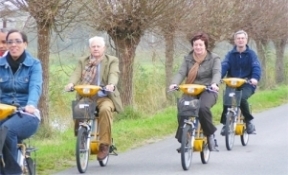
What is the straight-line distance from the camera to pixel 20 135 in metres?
8.20

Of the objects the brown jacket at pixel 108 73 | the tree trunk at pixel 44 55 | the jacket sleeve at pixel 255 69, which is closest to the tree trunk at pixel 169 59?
the tree trunk at pixel 44 55

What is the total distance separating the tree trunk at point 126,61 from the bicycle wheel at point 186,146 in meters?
Answer: 6.69

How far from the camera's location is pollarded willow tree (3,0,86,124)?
1322cm

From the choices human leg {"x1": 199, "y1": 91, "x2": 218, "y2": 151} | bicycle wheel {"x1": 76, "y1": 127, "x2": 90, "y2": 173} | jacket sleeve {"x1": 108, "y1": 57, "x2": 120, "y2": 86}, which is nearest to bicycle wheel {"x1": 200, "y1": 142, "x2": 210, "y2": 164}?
human leg {"x1": 199, "y1": 91, "x2": 218, "y2": 151}

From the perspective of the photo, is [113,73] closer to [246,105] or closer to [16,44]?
[16,44]

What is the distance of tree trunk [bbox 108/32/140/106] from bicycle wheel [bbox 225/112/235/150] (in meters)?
4.58

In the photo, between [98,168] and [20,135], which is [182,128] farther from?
[20,135]

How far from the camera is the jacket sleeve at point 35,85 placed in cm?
824

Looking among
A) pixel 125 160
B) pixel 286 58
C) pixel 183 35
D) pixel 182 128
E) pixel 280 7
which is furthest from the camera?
pixel 286 58

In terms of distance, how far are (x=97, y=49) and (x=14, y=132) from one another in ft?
10.8

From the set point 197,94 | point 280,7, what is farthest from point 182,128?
point 280,7

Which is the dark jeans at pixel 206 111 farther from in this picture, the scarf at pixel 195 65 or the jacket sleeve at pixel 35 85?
the jacket sleeve at pixel 35 85

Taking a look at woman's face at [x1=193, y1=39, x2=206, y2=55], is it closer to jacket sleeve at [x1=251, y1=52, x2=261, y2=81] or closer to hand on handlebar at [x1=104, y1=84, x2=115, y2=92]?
hand on handlebar at [x1=104, y1=84, x2=115, y2=92]

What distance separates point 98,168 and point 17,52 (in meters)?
3.23
